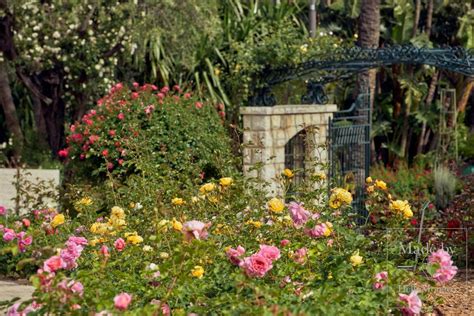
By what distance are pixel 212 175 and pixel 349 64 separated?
2.95 meters

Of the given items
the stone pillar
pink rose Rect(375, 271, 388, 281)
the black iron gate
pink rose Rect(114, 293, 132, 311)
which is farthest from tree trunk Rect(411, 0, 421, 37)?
pink rose Rect(114, 293, 132, 311)

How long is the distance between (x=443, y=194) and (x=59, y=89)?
22.1 ft

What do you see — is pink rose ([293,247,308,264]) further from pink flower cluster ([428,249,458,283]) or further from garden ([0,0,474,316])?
pink flower cluster ([428,249,458,283])

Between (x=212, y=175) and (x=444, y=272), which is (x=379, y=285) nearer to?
(x=444, y=272)

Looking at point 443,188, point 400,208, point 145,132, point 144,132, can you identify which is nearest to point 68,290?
point 400,208

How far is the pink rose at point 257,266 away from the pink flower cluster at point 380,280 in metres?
0.70

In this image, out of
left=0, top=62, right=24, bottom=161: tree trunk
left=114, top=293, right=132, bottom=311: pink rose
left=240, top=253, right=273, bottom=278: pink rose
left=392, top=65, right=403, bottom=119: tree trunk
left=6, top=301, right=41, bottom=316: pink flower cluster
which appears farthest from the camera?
left=392, top=65, right=403, bottom=119: tree trunk

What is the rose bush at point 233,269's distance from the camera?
6053 mm

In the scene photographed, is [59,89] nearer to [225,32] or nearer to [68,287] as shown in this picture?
[225,32]

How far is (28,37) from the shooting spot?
18.9m

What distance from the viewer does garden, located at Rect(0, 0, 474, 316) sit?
21.8ft

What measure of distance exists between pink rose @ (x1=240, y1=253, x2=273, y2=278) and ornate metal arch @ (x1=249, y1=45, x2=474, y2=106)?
9.75 metres

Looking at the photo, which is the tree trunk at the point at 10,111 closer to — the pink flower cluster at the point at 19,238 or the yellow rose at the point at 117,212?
the pink flower cluster at the point at 19,238

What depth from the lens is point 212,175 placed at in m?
15.8
